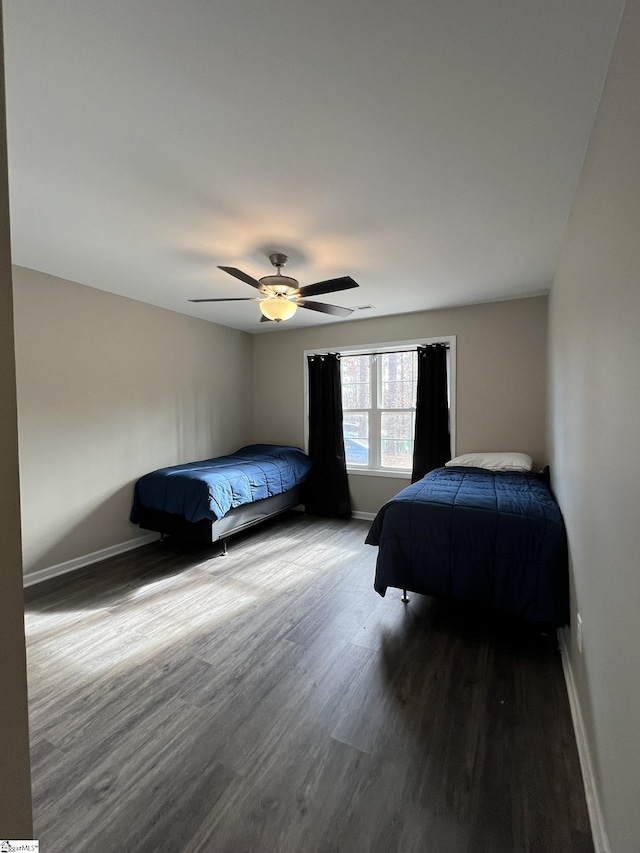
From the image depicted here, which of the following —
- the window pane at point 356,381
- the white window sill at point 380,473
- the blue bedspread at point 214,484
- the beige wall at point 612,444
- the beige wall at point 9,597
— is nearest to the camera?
the beige wall at point 9,597

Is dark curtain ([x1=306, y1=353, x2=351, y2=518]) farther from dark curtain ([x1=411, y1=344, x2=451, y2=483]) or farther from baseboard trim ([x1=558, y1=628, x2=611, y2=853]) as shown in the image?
baseboard trim ([x1=558, y1=628, x2=611, y2=853])

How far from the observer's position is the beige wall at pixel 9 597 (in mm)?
580

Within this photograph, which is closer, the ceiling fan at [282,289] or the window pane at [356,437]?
the ceiling fan at [282,289]

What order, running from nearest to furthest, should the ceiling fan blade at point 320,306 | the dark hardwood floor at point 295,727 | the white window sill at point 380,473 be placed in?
the dark hardwood floor at point 295,727 < the ceiling fan blade at point 320,306 < the white window sill at point 380,473

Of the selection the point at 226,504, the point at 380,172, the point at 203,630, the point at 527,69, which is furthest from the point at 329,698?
the point at 527,69

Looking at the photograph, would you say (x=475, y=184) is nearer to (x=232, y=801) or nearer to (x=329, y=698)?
(x=329, y=698)

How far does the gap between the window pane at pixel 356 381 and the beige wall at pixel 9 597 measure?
434cm

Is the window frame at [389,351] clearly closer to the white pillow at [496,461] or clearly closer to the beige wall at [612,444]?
the white pillow at [496,461]

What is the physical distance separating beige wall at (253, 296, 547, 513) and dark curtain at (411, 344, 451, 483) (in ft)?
0.52

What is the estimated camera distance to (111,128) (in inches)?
58.7

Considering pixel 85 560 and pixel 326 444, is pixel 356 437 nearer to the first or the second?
pixel 326 444

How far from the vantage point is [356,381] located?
4883 millimetres

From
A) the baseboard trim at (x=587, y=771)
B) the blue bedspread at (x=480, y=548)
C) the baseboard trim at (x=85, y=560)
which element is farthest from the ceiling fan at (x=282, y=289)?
the baseboard trim at (x=85, y=560)

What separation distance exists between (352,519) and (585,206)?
150 inches
